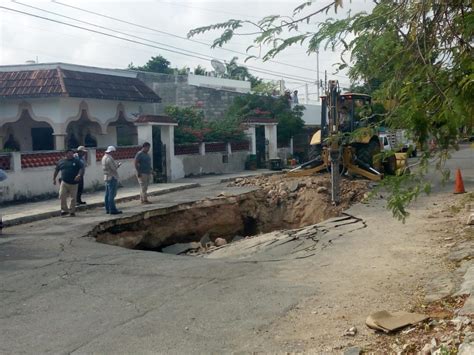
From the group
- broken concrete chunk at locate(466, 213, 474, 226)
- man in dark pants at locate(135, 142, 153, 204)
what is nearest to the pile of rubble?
broken concrete chunk at locate(466, 213, 474, 226)

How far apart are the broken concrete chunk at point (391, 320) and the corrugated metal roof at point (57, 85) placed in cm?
1797

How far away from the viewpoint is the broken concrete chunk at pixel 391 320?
17.3 feet

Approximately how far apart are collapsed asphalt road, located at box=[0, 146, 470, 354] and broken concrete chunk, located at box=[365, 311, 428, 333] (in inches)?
5.1

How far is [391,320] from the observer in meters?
5.42

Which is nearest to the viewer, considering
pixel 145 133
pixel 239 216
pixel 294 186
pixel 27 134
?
pixel 239 216

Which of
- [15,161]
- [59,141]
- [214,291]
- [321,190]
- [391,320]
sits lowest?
[214,291]

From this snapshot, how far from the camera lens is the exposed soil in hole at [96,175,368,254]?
13.8 meters

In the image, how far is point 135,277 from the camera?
7906 mm

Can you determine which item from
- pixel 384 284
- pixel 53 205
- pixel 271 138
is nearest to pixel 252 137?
pixel 271 138

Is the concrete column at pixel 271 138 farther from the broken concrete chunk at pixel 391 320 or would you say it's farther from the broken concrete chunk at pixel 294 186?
the broken concrete chunk at pixel 391 320

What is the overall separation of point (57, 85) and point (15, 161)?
590 centimetres

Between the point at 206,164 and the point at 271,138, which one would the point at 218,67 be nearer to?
the point at 271,138

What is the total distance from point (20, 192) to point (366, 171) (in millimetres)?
10009

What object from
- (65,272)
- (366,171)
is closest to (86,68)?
(366,171)
